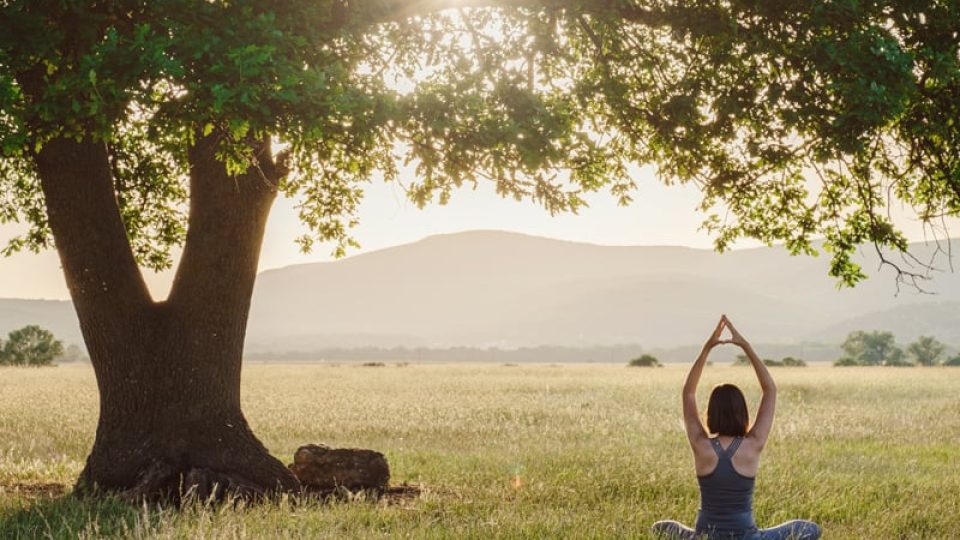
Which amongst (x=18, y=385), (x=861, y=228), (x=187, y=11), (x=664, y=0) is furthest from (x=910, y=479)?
(x=18, y=385)

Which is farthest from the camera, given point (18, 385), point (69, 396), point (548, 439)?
point (18, 385)

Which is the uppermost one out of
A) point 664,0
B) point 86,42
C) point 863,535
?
point 664,0

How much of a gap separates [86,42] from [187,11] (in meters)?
1.24

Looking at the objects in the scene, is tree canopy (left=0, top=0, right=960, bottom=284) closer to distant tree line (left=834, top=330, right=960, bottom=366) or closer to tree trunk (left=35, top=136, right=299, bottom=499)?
tree trunk (left=35, top=136, right=299, bottom=499)

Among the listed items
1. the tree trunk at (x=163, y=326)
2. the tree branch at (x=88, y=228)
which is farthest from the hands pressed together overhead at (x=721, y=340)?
the tree branch at (x=88, y=228)

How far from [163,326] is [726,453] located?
7.75 m

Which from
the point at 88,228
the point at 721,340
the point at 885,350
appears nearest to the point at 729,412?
the point at 721,340

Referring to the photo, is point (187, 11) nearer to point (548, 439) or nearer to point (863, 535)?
point (863, 535)

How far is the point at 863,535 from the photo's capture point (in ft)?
32.5

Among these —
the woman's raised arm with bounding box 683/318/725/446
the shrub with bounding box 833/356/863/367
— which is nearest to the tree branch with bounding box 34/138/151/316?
the woman's raised arm with bounding box 683/318/725/446

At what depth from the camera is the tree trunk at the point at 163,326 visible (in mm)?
11984

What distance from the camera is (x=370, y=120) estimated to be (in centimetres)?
895

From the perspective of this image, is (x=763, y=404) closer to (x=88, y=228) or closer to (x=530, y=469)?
(x=530, y=469)

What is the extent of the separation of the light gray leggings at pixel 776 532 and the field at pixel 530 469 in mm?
474
